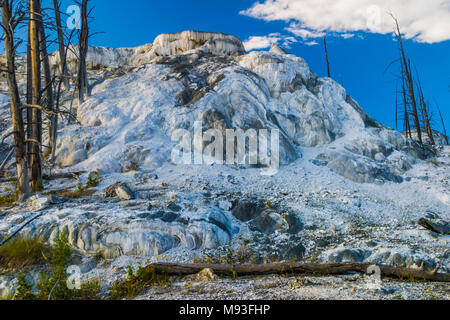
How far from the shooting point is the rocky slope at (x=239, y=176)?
659 centimetres

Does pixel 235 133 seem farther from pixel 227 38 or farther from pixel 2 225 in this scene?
pixel 227 38

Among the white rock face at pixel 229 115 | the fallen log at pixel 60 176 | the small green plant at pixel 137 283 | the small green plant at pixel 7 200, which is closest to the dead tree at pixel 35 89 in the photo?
the fallen log at pixel 60 176

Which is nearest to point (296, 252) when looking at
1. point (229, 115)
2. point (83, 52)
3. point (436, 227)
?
point (436, 227)

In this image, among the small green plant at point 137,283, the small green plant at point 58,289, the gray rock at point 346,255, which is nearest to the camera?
the small green plant at point 58,289

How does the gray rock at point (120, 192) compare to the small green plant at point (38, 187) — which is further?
the small green plant at point (38, 187)

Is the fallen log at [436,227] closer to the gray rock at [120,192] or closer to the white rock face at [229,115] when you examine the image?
the white rock face at [229,115]

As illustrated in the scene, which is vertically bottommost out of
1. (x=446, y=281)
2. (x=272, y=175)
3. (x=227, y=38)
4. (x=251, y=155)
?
(x=446, y=281)

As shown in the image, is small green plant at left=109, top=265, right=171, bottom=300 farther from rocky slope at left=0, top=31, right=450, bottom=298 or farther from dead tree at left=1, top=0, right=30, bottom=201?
dead tree at left=1, top=0, right=30, bottom=201

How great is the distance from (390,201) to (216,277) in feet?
26.6

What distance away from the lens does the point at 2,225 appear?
6625 mm

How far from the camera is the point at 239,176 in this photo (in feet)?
34.7

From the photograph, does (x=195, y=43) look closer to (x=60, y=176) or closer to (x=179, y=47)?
(x=179, y=47)

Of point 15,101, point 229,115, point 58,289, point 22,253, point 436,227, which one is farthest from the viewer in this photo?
point 229,115
